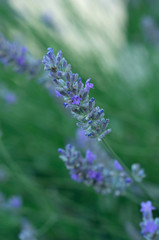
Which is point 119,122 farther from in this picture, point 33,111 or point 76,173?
point 76,173

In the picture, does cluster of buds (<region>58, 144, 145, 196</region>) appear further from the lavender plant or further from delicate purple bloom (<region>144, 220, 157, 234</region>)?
delicate purple bloom (<region>144, 220, 157, 234</region>)

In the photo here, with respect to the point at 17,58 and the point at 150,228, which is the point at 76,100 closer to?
the point at 150,228

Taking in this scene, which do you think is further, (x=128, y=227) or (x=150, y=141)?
(x=150, y=141)

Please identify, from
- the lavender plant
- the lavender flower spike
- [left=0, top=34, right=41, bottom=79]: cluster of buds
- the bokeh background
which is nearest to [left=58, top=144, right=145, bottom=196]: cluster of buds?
the lavender plant

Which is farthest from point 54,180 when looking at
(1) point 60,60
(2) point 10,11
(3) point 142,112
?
(1) point 60,60

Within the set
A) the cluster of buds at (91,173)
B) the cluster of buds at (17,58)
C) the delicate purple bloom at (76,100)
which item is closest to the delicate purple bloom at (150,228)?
the cluster of buds at (91,173)

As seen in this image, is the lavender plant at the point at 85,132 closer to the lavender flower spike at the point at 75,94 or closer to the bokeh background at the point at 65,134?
the lavender flower spike at the point at 75,94
